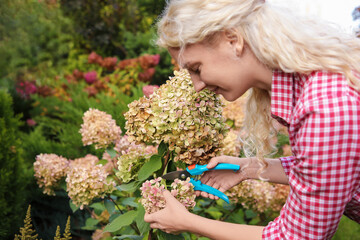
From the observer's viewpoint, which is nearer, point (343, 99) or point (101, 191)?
point (343, 99)

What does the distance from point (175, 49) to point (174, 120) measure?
0.94 feet

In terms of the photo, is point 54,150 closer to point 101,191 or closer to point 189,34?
point 101,191

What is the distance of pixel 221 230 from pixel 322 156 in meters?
0.46

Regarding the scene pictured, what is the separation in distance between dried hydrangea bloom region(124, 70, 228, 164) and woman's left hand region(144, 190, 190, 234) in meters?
0.21

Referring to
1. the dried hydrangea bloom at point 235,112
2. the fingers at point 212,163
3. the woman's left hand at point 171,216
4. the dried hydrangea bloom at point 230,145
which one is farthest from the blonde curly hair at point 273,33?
the dried hydrangea bloom at point 235,112

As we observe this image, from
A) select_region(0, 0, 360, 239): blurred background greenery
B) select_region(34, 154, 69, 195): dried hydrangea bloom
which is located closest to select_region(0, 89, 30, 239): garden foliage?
select_region(0, 0, 360, 239): blurred background greenery

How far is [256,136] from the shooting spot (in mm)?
1632

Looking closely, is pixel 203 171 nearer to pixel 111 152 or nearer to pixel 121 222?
pixel 121 222

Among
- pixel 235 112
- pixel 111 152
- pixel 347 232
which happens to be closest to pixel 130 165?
pixel 111 152

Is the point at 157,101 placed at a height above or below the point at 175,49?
below

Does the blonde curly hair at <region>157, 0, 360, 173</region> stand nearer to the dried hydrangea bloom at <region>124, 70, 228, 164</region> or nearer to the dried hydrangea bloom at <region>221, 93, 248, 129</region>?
the dried hydrangea bloom at <region>124, 70, 228, 164</region>

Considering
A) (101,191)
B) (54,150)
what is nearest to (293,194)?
(101,191)

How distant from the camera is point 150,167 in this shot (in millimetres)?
1569

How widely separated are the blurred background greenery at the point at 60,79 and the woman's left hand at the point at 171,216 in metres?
0.93
